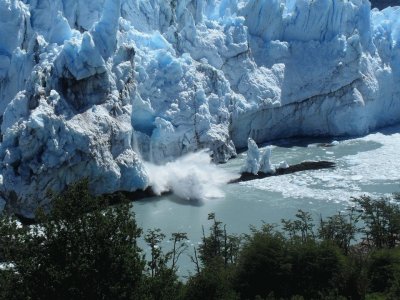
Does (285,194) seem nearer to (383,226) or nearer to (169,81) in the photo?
(383,226)

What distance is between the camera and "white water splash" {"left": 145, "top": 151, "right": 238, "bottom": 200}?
19812 millimetres

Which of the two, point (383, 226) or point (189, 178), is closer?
point (383, 226)

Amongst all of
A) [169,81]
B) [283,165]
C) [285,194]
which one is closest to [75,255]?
[285,194]

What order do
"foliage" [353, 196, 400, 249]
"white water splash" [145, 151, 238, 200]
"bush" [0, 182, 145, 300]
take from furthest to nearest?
"white water splash" [145, 151, 238, 200] < "foliage" [353, 196, 400, 249] < "bush" [0, 182, 145, 300]

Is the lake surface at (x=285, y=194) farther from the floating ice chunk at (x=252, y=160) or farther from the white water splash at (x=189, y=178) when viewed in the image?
the floating ice chunk at (x=252, y=160)

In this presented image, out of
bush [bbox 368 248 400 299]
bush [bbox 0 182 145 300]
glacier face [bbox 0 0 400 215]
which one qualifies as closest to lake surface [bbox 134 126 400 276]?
glacier face [bbox 0 0 400 215]

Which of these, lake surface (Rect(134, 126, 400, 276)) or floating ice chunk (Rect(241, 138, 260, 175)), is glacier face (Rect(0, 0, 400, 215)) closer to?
lake surface (Rect(134, 126, 400, 276))

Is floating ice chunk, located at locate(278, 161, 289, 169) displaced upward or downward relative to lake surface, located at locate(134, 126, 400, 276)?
upward

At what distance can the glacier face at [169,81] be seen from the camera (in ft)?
59.4

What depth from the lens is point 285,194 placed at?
66.1 feet

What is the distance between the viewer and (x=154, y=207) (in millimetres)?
19031

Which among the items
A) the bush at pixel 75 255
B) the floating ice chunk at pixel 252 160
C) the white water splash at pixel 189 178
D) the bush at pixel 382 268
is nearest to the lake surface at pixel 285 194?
the white water splash at pixel 189 178

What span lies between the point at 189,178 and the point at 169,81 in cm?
466

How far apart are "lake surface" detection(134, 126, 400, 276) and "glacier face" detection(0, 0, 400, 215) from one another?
68.6 inches
